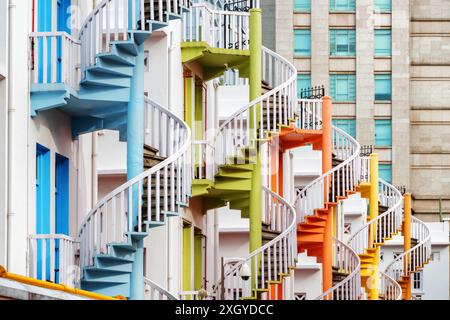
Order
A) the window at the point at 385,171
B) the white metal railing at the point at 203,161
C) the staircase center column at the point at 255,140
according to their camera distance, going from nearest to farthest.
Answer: the white metal railing at the point at 203,161 → the staircase center column at the point at 255,140 → the window at the point at 385,171

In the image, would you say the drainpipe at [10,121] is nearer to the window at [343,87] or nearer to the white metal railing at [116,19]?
the white metal railing at [116,19]

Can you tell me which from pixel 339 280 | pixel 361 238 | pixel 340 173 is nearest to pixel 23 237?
pixel 340 173

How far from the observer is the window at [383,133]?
3280 inches

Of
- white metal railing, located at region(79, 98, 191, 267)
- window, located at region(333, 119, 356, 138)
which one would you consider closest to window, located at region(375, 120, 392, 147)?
window, located at region(333, 119, 356, 138)

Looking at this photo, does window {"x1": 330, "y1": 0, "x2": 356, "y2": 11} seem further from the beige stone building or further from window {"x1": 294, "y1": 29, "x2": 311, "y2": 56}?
window {"x1": 294, "y1": 29, "x2": 311, "y2": 56}

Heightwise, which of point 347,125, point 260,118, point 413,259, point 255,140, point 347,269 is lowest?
point 413,259

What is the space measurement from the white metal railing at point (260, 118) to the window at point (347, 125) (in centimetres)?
4809

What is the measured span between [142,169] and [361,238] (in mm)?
26682

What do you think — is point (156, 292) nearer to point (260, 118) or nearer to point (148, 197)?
point (148, 197)

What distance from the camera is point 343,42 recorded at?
84688 mm

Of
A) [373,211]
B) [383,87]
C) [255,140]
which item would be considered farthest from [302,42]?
[255,140]

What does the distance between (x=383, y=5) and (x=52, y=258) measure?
210ft

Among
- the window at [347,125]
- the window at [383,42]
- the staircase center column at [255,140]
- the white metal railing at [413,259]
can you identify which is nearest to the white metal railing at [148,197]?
the staircase center column at [255,140]

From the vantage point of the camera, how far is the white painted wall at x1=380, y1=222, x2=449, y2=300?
72.0 meters
